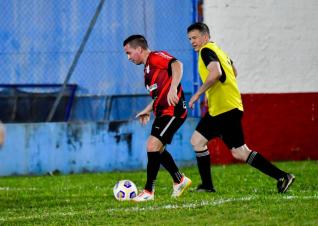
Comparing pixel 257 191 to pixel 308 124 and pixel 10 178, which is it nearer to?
pixel 10 178

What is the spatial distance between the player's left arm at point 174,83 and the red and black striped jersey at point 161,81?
138 mm

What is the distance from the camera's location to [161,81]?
10102 mm

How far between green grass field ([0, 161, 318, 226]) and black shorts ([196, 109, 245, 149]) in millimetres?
596

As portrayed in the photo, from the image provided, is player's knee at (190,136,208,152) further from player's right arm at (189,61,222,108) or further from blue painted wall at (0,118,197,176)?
blue painted wall at (0,118,197,176)

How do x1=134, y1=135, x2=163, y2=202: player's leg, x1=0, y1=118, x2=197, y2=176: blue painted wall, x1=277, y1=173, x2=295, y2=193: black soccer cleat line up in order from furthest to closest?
x1=0, y1=118, x2=197, y2=176: blue painted wall
x1=277, y1=173, x2=295, y2=193: black soccer cleat
x1=134, y1=135, x2=163, y2=202: player's leg

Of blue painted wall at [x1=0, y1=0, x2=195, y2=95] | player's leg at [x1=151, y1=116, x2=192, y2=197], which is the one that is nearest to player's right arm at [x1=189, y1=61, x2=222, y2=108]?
player's leg at [x1=151, y1=116, x2=192, y2=197]

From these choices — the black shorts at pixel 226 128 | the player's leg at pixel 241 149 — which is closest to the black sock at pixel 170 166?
the black shorts at pixel 226 128

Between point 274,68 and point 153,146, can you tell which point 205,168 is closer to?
point 153,146

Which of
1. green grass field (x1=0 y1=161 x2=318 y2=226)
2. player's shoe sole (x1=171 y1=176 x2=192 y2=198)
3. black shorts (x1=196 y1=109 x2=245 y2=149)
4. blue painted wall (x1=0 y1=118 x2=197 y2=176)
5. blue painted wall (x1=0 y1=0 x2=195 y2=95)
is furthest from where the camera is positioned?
blue painted wall (x1=0 y1=0 x2=195 y2=95)

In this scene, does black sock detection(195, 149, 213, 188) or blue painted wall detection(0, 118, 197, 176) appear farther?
blue painted wall detection(0, 118, 197, 176)

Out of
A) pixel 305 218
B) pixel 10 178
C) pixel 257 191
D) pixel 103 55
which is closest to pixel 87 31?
pixel 103 55

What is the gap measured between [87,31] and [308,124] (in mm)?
4515

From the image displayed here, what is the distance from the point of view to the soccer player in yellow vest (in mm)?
10234

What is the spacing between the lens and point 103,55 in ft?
52.2
